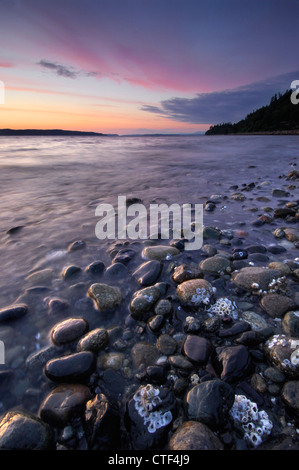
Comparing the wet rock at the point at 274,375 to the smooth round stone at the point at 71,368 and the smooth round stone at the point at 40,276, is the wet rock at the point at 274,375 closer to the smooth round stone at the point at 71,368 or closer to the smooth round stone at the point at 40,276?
the smooth round stone at the point at 71,368

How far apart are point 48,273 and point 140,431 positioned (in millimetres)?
2438

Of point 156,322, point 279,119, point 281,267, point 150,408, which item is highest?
point 279,119

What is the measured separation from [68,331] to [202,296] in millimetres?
1564

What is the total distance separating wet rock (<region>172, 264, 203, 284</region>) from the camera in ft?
10.1

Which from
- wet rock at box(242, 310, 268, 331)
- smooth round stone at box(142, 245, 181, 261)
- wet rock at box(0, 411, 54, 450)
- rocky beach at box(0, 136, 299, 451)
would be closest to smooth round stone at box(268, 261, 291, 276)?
rocky beach at box(0, 136, 299, 451)

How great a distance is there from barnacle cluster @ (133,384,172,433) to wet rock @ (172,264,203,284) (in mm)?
1475

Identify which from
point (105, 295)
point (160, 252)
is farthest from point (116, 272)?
point (160, 252)

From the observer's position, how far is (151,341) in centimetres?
228

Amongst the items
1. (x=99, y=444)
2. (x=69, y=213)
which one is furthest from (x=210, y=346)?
(x=69, y=213)

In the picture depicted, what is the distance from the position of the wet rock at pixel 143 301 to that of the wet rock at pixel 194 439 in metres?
1.14

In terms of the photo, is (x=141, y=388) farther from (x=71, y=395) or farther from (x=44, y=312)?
(x=44, y=312)

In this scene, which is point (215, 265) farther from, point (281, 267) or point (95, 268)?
point (95, 268)

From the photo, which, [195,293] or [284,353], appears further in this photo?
[195,293]

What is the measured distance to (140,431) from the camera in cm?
159
